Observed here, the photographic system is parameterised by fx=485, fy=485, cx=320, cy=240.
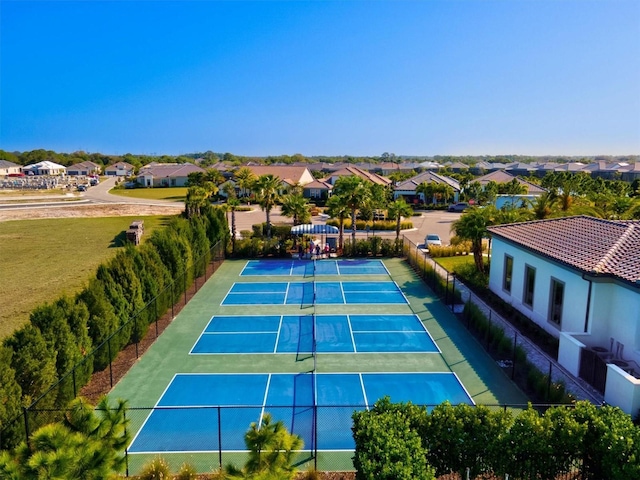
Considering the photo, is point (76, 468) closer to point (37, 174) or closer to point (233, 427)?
point (233, 427)

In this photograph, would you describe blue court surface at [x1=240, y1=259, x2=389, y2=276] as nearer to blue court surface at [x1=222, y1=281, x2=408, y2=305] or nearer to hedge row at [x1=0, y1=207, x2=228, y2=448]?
blue court surface at [x1=222, y1=281, x2=408, y2=305]

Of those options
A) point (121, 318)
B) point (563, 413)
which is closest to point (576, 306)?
point (563, 413)

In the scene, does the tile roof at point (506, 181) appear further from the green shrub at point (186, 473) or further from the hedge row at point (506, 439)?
the green shrub at point (186, 473)

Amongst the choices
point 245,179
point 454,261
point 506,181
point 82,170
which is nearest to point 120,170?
point 82,170

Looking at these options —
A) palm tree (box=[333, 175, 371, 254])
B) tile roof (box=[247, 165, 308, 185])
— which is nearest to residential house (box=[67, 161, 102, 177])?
tile roof (box=[247, 165, 308, 185])

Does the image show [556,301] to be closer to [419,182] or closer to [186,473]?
[186,473]

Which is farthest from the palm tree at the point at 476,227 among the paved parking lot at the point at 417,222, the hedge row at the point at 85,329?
the hedge row at the point at 85,329
